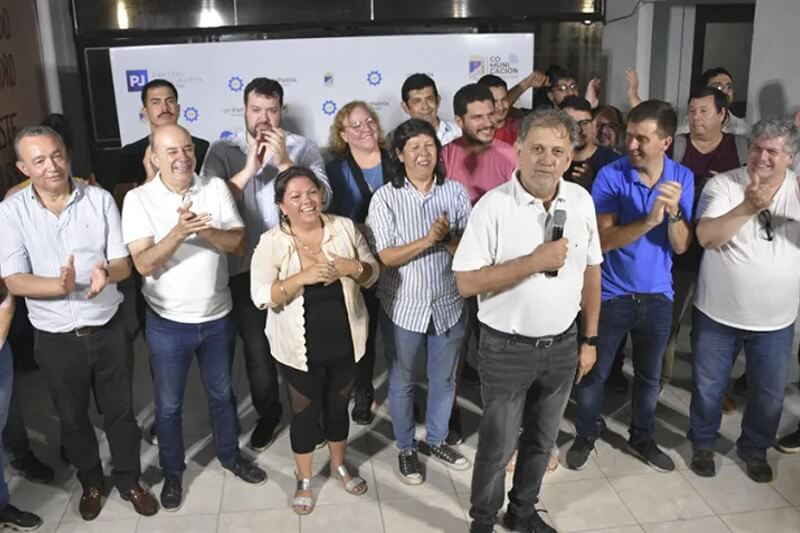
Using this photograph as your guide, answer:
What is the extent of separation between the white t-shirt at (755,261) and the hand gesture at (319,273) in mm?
1539

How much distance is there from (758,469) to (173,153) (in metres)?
2.82

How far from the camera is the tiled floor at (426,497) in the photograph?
2.89m

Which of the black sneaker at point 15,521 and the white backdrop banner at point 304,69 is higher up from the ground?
the white backdrop banner at point 304,69

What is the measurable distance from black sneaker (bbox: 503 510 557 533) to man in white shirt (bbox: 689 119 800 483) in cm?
88

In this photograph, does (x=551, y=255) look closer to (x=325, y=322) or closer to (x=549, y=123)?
(x=549, y=123)

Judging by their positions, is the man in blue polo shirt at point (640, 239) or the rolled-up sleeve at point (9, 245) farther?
the man in blue polo shirt at point (640, 239)

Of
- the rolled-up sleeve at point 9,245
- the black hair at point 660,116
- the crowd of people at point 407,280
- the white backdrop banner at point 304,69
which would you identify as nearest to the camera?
the crowd of people at point 407,280

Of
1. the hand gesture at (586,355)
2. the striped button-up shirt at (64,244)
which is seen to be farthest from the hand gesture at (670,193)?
the striped button-up shirt at (64,244)

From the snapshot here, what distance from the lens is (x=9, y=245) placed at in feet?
8.48

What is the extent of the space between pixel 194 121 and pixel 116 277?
8.57ft

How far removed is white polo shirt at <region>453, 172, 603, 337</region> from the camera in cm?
235

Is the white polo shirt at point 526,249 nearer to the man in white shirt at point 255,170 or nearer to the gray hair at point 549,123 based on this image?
the gray hair at point 549,123

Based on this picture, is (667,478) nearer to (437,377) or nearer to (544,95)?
(437,377)

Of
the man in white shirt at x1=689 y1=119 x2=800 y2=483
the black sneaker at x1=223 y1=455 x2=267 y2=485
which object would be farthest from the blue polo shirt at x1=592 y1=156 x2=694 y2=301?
the black sneaker at x1=223 y1=455 x2=267 y2=485
